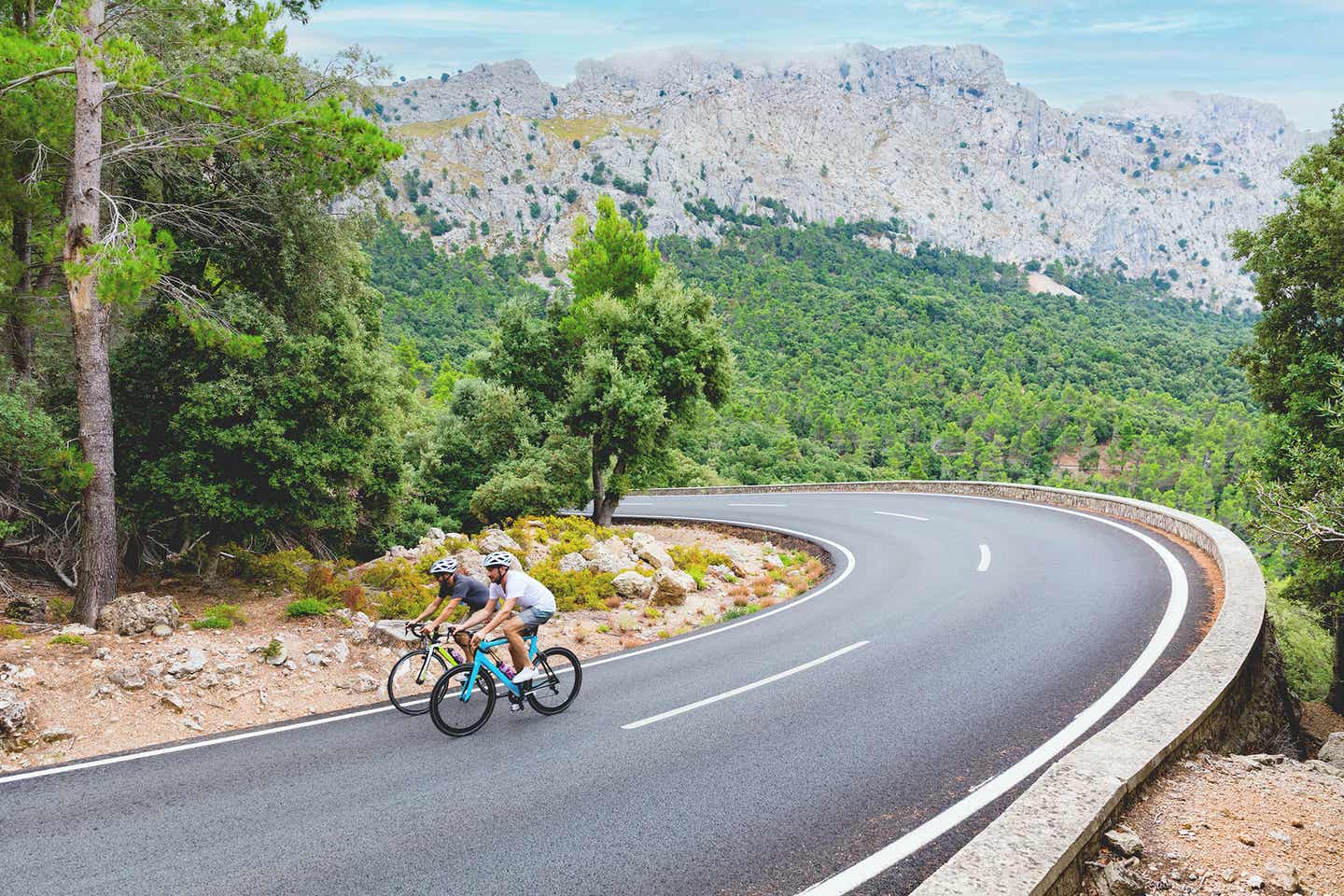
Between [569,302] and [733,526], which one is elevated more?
[569,302]

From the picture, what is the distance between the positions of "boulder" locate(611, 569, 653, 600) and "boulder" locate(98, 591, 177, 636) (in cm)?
694

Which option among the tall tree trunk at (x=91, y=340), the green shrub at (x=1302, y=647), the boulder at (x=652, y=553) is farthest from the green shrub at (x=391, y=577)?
the green shrub at (x=1302, y=647)

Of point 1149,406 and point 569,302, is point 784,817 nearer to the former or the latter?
point 569,302

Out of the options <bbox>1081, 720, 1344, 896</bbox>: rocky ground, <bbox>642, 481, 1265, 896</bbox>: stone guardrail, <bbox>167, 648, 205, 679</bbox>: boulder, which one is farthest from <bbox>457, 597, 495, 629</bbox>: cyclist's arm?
<bbox>1081, 720, 1344, 896</bbox>: rocky ground

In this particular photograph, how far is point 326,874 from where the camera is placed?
446cm

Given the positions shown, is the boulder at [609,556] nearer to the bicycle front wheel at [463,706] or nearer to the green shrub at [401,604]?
the green shrub at [401,604]

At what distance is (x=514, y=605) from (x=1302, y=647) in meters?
A: 27.4

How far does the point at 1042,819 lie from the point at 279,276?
13.2 m

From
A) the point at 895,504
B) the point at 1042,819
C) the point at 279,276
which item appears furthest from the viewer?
the point at 895,504

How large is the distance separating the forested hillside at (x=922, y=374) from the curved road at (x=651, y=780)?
17484 mm

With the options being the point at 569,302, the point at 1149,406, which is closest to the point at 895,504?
the point at 569,302

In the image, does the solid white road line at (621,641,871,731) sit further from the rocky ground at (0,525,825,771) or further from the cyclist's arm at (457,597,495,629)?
the rocky ground at (0,525,825,771)

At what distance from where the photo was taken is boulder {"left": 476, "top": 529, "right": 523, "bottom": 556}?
597 inches

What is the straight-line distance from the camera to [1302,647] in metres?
22.8
